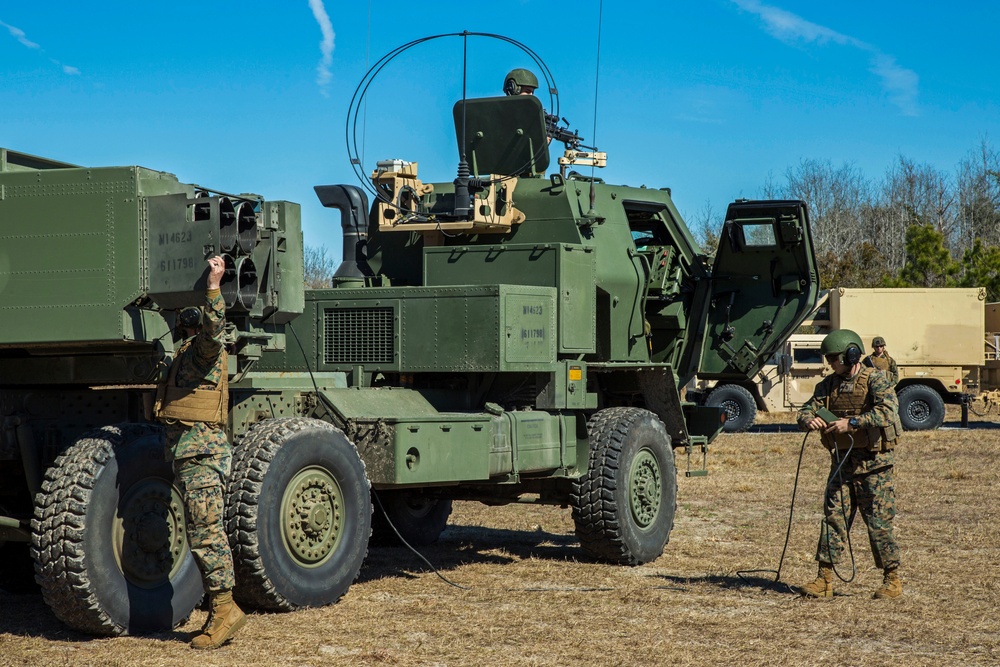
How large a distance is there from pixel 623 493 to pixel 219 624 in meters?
4.24

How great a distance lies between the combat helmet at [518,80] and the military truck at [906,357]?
14.2 metres

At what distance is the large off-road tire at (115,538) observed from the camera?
6531 mm

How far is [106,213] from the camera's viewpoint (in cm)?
693

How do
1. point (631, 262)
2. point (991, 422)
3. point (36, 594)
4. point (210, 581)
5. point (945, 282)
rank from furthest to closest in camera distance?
1. point (945, 282)
2. point (991, 422)
3. point (631, 262)
4. point (36, 594)
5. point (210, 581)

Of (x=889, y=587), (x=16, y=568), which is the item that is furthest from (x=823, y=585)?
(x=16, y=568)

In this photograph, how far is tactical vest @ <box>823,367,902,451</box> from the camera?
27.5 ft

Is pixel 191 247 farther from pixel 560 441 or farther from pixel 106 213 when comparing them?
pixel 560 441

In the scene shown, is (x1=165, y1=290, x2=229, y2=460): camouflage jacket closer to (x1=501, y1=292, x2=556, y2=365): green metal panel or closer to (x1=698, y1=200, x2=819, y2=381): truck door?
(x1=501, y1=292, x2=556, y2=365): green metal panel

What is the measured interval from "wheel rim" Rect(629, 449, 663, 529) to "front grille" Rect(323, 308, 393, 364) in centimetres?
227

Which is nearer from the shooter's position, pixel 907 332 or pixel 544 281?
pixel 544 281

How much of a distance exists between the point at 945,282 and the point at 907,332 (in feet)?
39.0

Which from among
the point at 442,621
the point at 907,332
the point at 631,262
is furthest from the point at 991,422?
the point at 442,621

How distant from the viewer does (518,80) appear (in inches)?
460

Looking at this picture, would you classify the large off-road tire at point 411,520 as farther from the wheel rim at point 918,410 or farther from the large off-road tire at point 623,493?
the wheel rim at point 918,410
